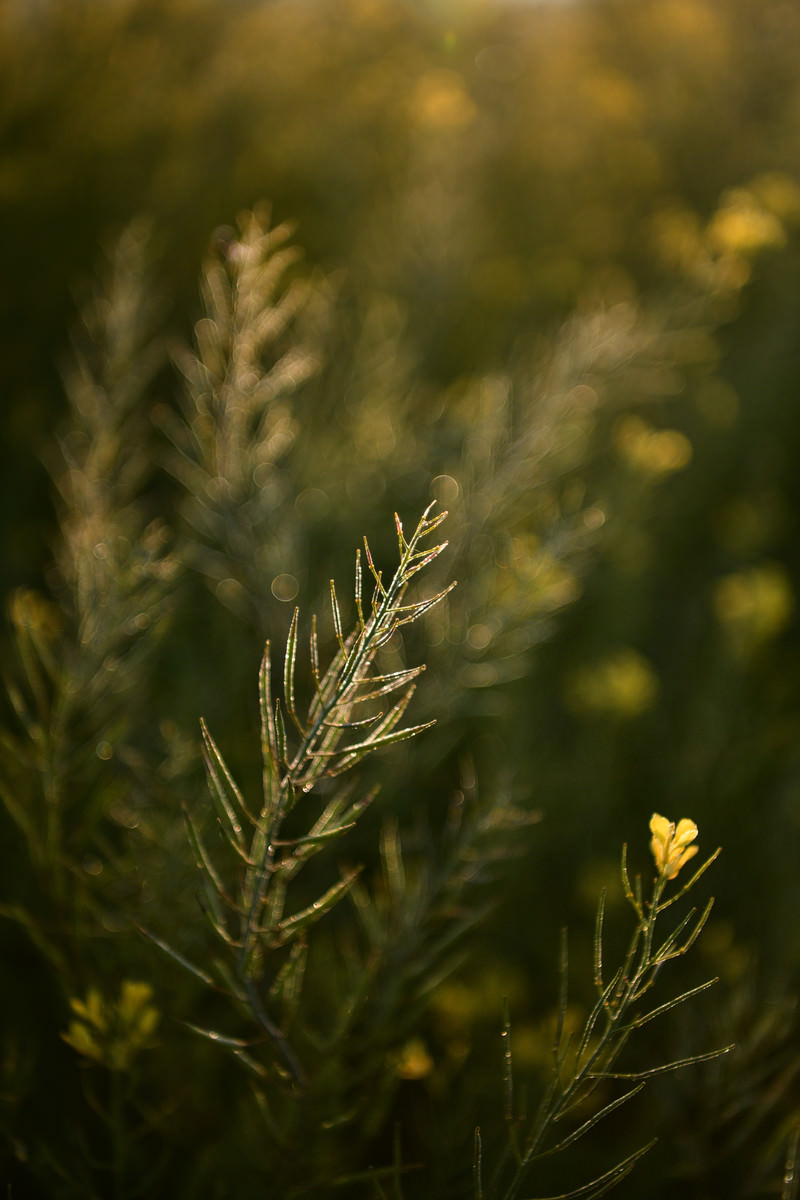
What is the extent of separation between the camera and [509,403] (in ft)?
4.64

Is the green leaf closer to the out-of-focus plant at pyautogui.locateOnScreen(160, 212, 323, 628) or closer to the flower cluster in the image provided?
the flower cluster

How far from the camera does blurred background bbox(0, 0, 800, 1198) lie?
120 centimetres

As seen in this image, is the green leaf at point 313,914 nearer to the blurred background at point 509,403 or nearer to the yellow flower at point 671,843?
the yellow flower at point 671,843

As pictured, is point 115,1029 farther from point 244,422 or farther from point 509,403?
point 509,403

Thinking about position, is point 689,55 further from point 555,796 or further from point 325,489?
point 555,796

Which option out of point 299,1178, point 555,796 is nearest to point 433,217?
point 555,796

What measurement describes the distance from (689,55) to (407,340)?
6.98 ft

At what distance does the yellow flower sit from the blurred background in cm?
42

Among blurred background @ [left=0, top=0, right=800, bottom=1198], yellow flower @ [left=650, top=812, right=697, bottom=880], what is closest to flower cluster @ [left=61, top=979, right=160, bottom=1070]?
blurred background @ [left=0, top=0, right=800, bottom=1198]

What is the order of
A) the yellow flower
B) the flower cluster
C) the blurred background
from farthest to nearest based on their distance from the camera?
the blurred background, the flower cluster, the yellow flower

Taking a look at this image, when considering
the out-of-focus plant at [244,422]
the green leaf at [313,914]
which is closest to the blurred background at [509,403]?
the out-of-focus plant at [244,422]

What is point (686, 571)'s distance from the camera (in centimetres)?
237

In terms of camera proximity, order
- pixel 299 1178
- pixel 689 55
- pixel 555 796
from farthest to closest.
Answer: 1. pixel 689 55
2. pixel 555 796
3. pixel 299 1178

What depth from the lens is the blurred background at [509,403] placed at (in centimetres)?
120
